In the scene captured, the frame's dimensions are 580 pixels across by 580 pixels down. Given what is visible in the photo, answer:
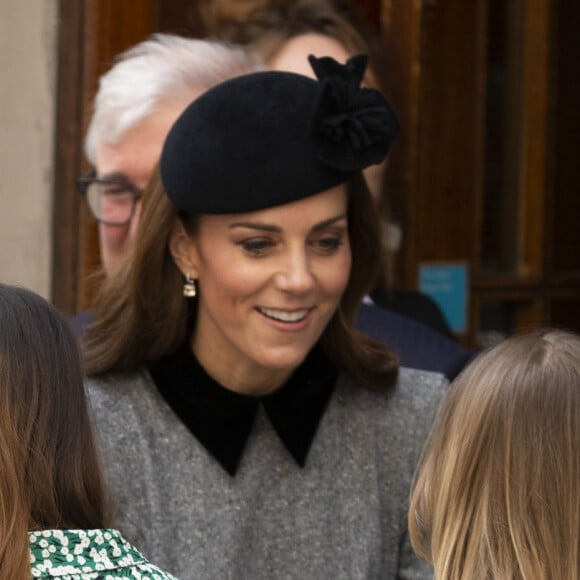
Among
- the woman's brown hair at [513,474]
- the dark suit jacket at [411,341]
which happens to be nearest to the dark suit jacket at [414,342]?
the dark suit jacket at [411,341]

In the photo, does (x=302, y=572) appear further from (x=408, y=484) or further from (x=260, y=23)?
(x=260, y=23)

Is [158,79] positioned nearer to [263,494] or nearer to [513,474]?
[263,494]

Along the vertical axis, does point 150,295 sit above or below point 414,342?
above

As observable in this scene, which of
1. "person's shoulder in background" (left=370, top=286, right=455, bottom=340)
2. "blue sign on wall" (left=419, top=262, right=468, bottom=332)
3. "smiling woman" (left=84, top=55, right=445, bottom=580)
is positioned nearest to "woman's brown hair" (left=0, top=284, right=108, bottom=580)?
"smiling woman" (left=84, top=55, right=445, bottom=580)

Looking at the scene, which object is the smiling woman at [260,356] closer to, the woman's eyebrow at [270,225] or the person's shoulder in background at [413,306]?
the woman's eyebrow at [270,225]

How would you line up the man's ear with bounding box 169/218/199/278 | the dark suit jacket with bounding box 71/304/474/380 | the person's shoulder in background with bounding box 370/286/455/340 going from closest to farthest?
the man's ear with bounding box 169/218/199/278 → the dark suit jacket with bounding box 71/304/474/380 → the person's shoulder in background with bounding box 370/286/455/340

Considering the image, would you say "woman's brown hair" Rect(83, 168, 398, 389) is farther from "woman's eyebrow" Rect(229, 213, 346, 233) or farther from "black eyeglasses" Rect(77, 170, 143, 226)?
"black eyeglasses" Rect(77, 170, 143, 226)

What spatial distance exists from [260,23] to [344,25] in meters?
0.21

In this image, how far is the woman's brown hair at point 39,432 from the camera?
85.7 inches

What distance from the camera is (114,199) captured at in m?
3.68

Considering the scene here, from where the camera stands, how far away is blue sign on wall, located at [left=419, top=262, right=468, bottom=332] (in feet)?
15.3

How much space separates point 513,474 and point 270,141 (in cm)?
85

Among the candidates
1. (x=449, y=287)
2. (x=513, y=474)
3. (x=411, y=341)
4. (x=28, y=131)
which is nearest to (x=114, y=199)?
(x=28, y=131)

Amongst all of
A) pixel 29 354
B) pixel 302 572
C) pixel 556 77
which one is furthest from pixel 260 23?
pixel 29 354
